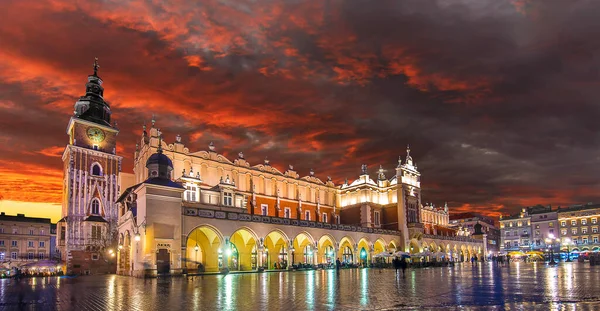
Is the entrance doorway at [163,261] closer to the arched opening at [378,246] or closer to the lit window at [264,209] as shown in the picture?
the lit window at [264,209]

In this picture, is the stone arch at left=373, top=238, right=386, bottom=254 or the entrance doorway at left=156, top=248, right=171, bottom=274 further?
the stone arch at left=373, top=238, right=386, bottom=254

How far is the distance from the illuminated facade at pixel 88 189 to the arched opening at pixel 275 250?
22.8 meters

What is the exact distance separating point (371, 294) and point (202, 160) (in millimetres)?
46679

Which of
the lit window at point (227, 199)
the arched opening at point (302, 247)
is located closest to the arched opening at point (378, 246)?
the arched opening at point (302, 247)

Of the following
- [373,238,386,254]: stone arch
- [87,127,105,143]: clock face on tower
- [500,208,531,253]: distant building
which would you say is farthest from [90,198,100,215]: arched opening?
[500,208,531,253]: distant building

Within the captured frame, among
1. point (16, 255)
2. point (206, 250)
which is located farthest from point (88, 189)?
point (16, 255)

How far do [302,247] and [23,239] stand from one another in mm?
60225

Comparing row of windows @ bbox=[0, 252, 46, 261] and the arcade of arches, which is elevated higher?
the arcade of arches

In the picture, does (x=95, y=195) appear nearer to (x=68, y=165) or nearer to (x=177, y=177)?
(x=68, y=165)

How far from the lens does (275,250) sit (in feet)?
190

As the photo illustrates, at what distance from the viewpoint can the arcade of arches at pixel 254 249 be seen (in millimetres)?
47222

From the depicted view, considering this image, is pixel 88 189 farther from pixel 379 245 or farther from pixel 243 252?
pixel 379 245

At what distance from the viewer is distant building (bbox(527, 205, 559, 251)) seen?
431 feet

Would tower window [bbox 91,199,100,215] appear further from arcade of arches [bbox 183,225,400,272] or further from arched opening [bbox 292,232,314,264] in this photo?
arched opening [bbox 292,232,314,264]
